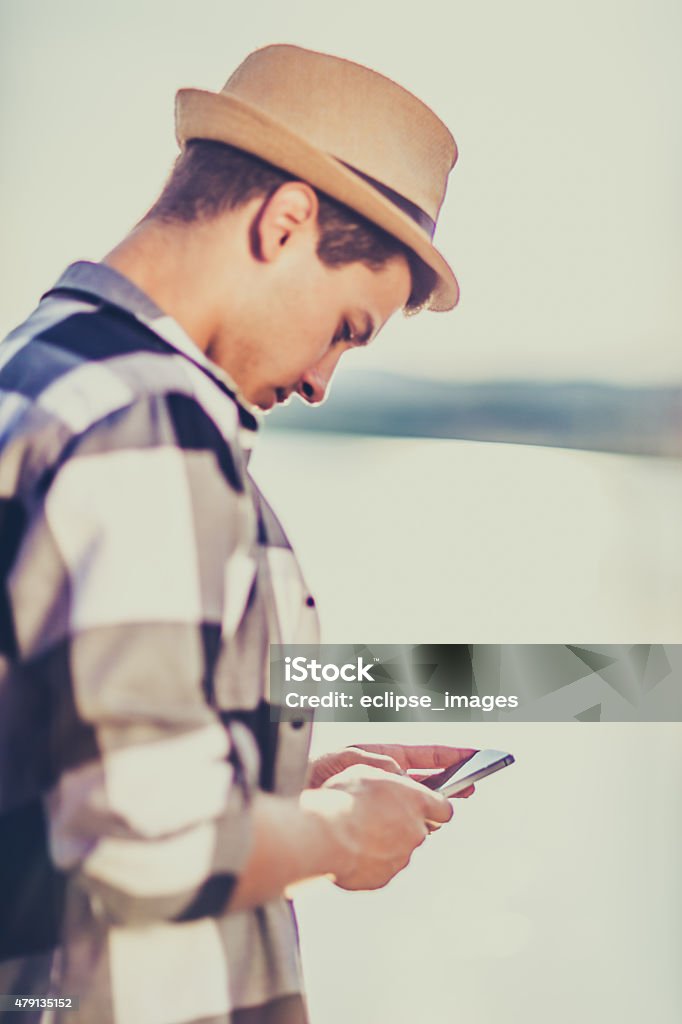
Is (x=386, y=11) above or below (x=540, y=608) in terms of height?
above

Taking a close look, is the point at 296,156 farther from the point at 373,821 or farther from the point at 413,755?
the point at 413,755

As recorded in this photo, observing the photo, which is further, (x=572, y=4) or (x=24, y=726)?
(x=572, y=4)

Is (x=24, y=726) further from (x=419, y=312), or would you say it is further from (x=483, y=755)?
(x=419, y=312)

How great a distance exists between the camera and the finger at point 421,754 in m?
1.27

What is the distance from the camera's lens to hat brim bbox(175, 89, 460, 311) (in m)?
0.97

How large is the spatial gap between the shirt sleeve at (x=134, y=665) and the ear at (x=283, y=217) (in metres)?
0.28

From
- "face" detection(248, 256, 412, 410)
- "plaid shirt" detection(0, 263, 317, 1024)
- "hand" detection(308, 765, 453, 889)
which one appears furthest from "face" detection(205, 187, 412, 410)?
"hand" detection(308, 765, 453, 889)

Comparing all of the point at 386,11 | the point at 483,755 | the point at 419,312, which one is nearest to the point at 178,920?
the point at 483,755

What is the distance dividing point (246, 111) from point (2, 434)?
45cm

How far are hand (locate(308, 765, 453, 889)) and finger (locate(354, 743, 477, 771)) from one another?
0.26m

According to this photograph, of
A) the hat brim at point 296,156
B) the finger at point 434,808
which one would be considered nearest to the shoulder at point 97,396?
the hat brim at point 296,156

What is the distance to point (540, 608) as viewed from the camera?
133 cm

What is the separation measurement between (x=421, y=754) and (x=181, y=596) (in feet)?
2.16

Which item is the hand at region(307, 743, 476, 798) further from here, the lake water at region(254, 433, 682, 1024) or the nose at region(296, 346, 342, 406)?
the nose at region(296, 346, 342, 406)
